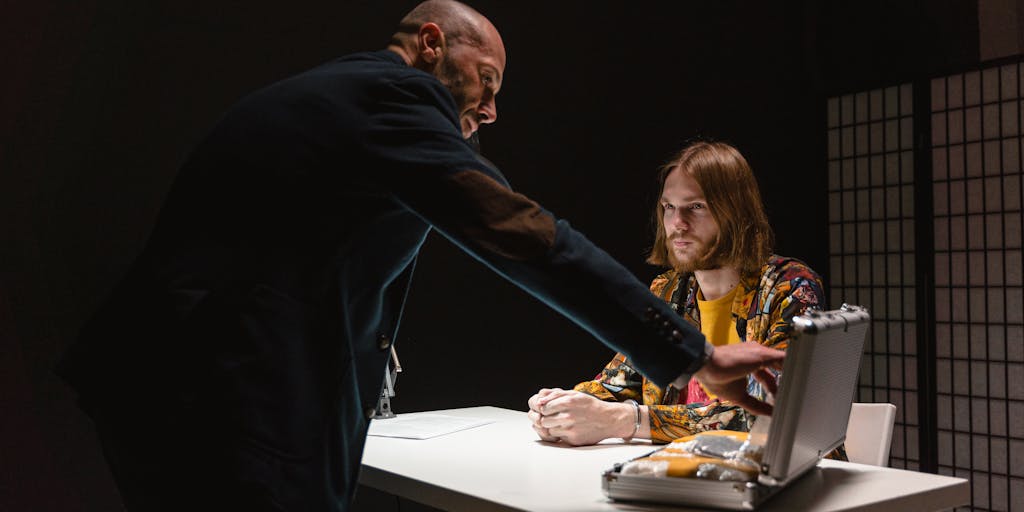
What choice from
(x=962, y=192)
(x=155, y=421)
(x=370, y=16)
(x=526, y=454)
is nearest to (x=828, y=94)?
(x=962, y=192)

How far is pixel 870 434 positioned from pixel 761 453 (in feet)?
2.90

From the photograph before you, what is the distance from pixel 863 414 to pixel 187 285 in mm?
1473

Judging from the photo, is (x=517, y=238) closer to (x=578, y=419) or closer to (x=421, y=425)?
(x=578, y=419)

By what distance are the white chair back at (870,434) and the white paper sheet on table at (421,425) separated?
31.6 inches

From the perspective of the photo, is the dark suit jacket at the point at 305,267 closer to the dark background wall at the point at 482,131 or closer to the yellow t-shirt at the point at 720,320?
the dark background wall at the point at 482,131

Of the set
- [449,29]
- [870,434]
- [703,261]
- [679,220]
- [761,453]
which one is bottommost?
[870,434]

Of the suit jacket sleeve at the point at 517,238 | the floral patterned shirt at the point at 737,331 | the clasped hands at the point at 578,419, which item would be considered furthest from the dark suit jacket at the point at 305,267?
the floral patterned shirt at the point at 737,331

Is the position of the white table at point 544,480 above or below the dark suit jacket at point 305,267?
below

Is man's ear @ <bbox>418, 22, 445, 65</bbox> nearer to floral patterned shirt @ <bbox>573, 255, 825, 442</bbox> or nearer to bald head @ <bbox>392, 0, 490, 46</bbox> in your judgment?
bald head @ <bbox>392, 0, 490, 46</bbox>

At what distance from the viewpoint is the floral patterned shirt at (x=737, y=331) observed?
1866 millimetres

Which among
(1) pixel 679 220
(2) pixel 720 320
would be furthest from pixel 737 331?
(1) pixel 679 220

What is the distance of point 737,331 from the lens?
2.19m

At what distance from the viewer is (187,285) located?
111cm

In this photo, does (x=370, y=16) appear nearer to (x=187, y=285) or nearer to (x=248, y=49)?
(x=248, y=49)
